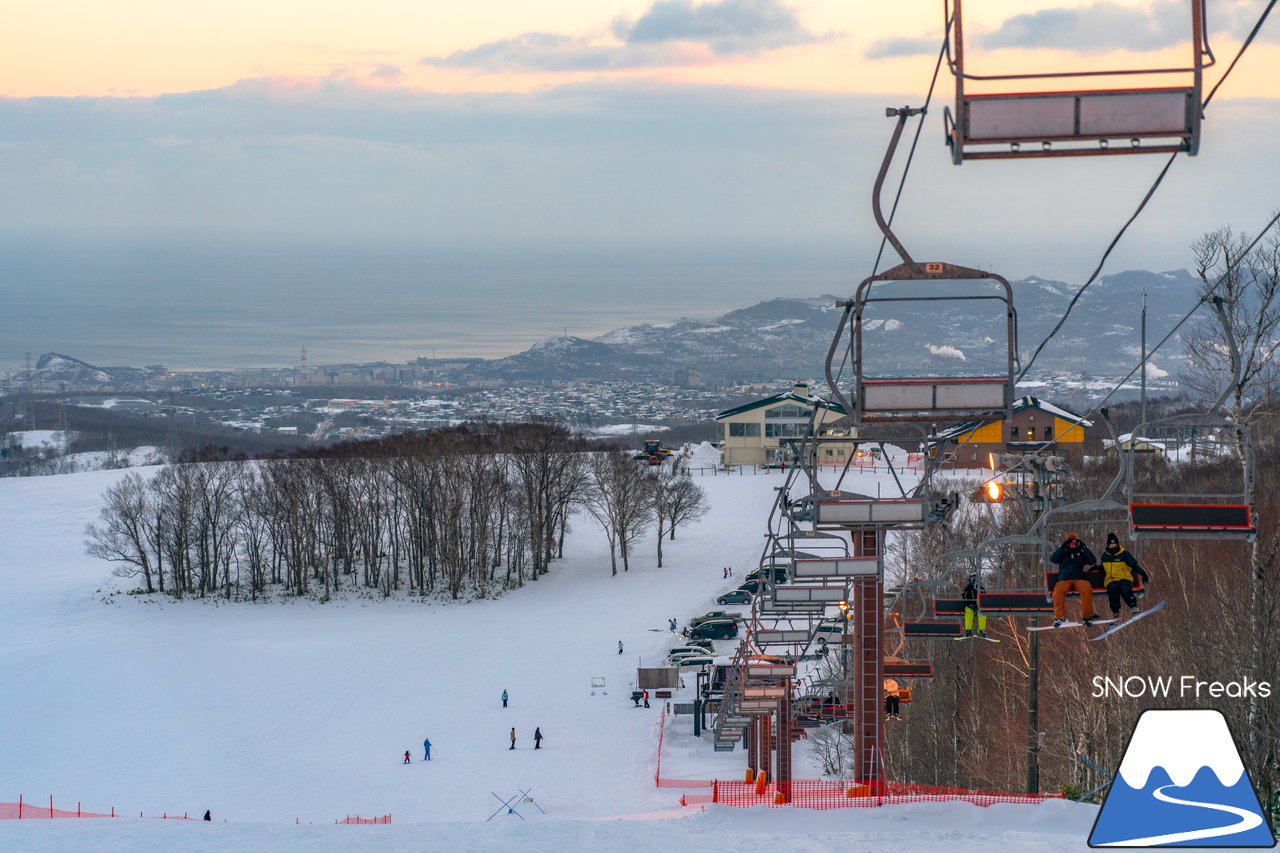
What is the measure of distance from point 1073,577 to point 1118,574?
1.77ft

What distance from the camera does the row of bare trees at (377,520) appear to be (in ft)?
205

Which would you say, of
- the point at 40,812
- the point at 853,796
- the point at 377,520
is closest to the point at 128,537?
the point at 377,520

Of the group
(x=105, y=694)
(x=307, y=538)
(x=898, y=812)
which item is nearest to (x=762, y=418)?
(x=307, y=538)

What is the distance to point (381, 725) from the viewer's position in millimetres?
39000

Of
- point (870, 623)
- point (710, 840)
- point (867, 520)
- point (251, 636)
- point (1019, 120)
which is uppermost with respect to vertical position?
point (1019, 120)

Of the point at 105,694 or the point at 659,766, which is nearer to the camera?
the point at 659,766

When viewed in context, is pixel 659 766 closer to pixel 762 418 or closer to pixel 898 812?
pixel 898 812

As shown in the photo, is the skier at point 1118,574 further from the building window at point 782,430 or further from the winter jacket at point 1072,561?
the building window at point 782,430

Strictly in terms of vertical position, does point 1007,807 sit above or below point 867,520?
below

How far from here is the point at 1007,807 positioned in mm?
16391

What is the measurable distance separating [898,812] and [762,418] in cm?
7642

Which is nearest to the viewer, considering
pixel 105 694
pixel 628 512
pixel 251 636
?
pixel 105 694

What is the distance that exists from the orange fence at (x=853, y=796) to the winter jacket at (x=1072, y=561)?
11.8 ft

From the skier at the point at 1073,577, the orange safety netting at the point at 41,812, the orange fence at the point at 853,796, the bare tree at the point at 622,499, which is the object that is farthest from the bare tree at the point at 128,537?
the skier at the point at 1073,577
